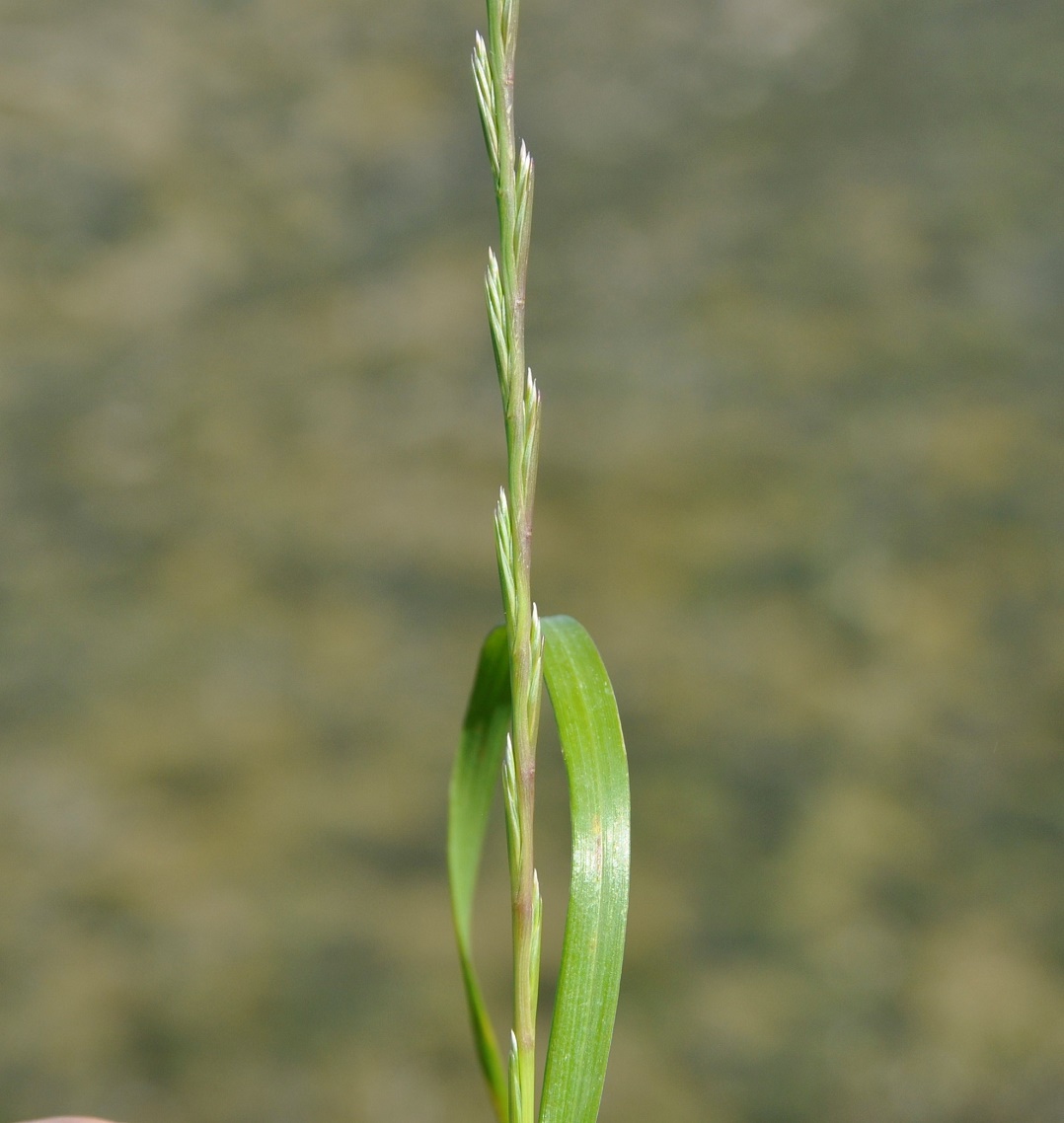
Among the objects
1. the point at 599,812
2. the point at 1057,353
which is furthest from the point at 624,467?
the point at 599,812

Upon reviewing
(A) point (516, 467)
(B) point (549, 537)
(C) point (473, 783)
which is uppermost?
(A) point (516, 467)

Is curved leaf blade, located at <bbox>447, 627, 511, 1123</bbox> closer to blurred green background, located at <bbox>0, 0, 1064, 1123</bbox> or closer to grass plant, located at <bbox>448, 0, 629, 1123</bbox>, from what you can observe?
grass plant, located at <bbox>448, 0, 629, 1123</bbox>

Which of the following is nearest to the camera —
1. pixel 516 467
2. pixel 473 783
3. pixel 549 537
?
pixel 516 467

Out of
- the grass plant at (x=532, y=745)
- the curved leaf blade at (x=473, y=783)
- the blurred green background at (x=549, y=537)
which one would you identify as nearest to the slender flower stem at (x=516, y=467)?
the grass plant at (x=532, y=745)

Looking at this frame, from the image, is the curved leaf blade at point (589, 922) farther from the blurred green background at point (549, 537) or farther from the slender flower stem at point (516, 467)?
the blurred green background at point (549, 537)

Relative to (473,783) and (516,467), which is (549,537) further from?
(516,467)

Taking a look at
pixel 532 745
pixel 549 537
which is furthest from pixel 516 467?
pixel 549 537
